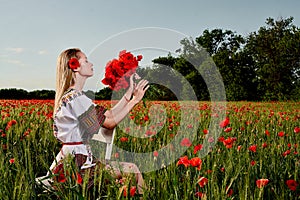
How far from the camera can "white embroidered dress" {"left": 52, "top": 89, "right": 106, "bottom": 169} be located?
8.36 feet

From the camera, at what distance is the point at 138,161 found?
311 cm

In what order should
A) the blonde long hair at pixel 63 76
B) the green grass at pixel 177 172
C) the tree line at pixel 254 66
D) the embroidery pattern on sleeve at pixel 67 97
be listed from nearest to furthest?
1. the green grass at pixel 177 172
2. the embroidery pattern on sleeve at pixel 67 97
3. the blonde long hair at pixel 63 76
4. the tree line at pixel 254 66

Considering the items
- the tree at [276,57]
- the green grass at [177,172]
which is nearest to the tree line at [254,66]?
the tree at [276,57]

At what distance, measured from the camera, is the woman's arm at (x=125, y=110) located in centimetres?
252

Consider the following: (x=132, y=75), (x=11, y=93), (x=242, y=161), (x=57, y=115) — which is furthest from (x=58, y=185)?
(x=11, y=93)

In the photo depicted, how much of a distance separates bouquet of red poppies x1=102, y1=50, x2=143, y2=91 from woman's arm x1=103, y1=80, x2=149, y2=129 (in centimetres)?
9

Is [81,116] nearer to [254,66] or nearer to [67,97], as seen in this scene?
[67,97]

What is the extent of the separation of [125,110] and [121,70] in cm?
28

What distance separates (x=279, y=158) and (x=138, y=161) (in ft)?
3.84

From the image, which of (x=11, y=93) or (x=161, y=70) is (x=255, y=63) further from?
(x=161, y=70)

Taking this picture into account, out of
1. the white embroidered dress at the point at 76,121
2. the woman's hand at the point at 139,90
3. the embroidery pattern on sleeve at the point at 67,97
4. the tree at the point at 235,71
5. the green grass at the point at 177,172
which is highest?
the tree at the point at 235,71

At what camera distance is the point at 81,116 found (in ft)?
8.46

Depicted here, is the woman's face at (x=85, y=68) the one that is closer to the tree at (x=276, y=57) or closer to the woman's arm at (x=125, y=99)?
the woman's arm at (x=125, y=99)

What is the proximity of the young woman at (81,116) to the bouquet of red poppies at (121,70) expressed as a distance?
0.17 ft
